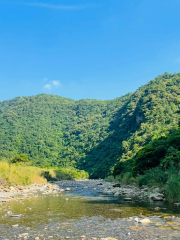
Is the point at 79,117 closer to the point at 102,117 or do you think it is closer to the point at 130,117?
the point at 102,117

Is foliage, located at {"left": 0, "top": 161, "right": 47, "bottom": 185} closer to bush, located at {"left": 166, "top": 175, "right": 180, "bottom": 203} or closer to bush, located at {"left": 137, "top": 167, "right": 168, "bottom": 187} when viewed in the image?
bush, located at {"left": 137, "top": 167, "right": 168, "bottom": 187}

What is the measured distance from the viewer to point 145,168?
78.7 feet

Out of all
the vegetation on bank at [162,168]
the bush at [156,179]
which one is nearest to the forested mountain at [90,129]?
the vegetation on bank at [162,168]

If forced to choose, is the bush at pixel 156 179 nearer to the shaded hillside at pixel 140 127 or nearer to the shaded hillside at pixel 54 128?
the shaded hillside at pixel 140 127

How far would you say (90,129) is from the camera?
13812cm

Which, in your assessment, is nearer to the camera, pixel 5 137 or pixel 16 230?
pixel 16 230

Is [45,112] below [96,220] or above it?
above


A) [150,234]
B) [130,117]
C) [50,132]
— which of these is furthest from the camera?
[50,132]

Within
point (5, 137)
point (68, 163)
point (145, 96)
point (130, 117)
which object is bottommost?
point (68, 163)

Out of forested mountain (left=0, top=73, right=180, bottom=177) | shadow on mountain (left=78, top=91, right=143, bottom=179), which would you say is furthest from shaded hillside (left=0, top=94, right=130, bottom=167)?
shadow on mountain (left=78, top=91, right=143, bottom=179)

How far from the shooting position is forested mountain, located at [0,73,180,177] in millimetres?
76500

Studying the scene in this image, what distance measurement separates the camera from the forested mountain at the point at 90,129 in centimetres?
7650

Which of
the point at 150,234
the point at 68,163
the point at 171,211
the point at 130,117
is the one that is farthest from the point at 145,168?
the point at 130,117

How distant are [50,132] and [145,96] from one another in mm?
57909
